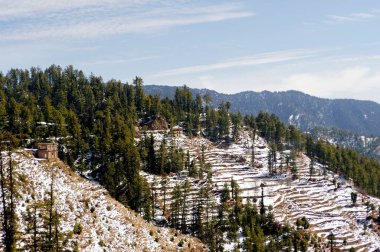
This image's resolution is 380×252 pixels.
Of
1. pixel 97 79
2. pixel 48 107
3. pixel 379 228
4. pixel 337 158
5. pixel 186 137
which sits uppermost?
pixel 97 79

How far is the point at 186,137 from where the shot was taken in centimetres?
15588

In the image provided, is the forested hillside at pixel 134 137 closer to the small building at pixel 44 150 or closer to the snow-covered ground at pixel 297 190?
the small building at pixel 44 150

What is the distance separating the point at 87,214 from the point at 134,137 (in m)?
75.3

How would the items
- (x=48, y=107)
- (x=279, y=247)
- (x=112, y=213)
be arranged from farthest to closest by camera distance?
(x=48, y=107), (x=279, y=247), (x=112, y=213)

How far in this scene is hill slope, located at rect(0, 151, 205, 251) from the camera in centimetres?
5359

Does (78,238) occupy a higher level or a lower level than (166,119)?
lower

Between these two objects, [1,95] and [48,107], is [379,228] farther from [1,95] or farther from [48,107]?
[1,95]

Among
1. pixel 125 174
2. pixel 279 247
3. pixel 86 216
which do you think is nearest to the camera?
pixel 86 216

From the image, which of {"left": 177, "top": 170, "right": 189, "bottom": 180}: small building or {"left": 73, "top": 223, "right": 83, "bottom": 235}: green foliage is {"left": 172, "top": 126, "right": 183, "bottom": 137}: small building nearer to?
{"left": 177, "top": 170, "right": 189, "bottom": 180}: small building

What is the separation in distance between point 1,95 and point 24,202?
92633mm

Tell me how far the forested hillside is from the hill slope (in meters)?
7.64

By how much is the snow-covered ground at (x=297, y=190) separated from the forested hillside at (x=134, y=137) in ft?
20.4

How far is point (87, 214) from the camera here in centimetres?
5878

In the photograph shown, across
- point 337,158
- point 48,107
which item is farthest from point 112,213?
point 337,158
